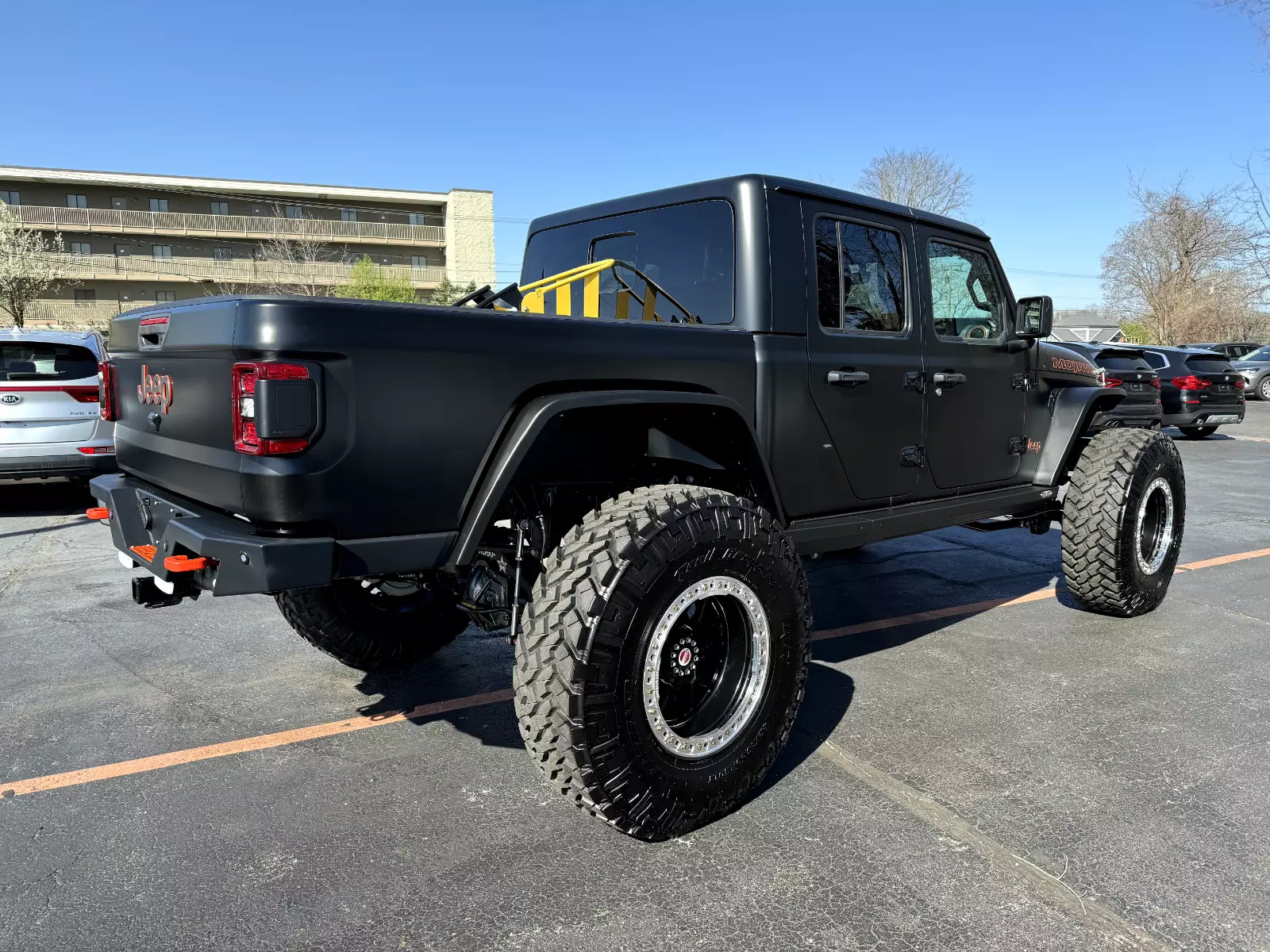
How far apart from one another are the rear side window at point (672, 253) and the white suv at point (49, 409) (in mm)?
5502

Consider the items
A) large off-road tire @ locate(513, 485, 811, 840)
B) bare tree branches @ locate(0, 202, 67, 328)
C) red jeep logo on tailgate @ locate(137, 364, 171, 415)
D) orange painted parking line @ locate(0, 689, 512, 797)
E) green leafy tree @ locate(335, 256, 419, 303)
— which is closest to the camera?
large off-road tire @ locate(513, 485, 811, 840)

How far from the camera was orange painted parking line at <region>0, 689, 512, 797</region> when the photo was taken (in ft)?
10.0

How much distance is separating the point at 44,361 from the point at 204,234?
150ft

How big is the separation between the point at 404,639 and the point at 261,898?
175 cm

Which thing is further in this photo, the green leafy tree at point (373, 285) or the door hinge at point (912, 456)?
the green leafy tree at point (373, 285)

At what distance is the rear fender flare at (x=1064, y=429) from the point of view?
4820 millimetres

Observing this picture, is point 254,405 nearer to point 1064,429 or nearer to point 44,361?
point 1064,429

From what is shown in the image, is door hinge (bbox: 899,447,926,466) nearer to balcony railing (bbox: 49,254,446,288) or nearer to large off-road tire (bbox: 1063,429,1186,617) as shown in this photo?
large off-road tire (bbox: 1063,429,1186,617)

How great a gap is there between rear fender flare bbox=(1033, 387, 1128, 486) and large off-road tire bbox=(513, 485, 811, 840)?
2.49m

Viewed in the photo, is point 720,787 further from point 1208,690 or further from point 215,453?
point 1208,690

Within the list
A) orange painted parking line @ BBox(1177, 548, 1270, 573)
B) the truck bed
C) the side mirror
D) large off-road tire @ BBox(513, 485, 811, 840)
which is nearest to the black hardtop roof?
the side mirror

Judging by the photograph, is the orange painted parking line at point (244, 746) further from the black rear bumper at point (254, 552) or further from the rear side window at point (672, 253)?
the rear side window at point (672, 253)

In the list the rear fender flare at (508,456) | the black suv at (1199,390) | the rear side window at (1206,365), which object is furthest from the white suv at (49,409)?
the rear side window at (1206,365)

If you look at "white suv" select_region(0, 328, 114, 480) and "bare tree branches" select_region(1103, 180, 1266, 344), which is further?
"bare tree branches" select_region(1103, 180, 1266, 344)
